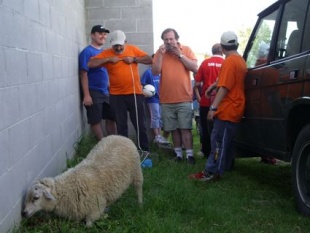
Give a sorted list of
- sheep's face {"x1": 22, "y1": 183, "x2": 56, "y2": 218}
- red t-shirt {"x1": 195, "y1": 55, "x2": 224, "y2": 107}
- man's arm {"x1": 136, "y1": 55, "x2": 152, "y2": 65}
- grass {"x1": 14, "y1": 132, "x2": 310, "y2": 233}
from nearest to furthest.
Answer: sheep's face {"x1": 22, "y1": 183, "x2": 56, "y2": 218}, grass {"x1": 14, "y1": 132, "x2": 310, "y2": 233}, man's arm {"x1": 136, "y1": 55, "x2": 152, "y2": 65}, red t-shirt {"x1": 195, "y1": 55, "x2": 224, "y2": 107}

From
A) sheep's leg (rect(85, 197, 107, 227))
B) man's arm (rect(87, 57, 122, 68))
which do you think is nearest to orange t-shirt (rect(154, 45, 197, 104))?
man's arm (rect(87, 57, 122, 68))

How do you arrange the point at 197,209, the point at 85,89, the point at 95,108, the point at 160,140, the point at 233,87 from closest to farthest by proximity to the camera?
the point at 197,209, the point at 233,87, the point at 85,89, the point at 95,108, the point at 160,140

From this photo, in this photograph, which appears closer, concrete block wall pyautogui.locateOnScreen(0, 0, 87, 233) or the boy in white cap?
concrete block wall pyautogui.locateOnScreen(0, 0, 87, 233)

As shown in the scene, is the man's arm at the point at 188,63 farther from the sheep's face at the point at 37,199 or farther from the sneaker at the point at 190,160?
the sheep's face at the point at 37,199

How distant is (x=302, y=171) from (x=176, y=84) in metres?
2.93

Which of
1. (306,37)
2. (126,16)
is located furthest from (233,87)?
(126,16)

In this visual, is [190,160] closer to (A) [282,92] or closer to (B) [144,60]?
(B) [144,60]

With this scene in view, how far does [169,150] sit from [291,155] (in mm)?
3058

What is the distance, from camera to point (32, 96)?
3.83m

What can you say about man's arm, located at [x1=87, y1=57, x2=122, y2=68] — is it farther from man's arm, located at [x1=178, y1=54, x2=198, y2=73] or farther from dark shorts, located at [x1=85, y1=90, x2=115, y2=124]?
man's arm, located at [x1=178, y1=54, x2=198, y2=73]

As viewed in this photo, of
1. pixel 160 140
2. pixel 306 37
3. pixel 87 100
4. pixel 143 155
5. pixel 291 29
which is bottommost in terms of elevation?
pixel 160 140

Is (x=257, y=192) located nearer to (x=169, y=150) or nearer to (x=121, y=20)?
(x=169, y=150)

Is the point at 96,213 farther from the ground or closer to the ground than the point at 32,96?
closer to the ground

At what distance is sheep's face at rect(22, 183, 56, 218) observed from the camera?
3.45 meters
